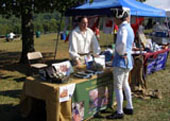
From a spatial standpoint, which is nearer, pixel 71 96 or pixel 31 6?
pixel 71 96

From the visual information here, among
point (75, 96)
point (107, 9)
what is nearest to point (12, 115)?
point (75, 96)

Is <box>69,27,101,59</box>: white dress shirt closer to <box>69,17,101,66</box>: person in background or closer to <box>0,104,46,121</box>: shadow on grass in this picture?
<box>69,17,101,66</box>: person in background

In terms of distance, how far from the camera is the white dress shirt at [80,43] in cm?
402

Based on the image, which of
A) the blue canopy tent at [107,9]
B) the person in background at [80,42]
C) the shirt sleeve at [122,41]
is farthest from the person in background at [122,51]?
the blue canopy tent at [107,9]

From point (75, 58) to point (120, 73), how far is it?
87 cm

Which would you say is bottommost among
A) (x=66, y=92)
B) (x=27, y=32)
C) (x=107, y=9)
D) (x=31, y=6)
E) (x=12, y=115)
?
(x=12, y=115)

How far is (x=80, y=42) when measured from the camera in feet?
13.4

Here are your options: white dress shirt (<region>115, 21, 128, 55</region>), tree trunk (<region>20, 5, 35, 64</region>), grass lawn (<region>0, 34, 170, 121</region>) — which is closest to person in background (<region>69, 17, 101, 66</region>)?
white dress shirt (<region>115, 21, 128, 55</region>)

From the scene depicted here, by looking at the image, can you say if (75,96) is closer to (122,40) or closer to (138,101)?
(122,40)

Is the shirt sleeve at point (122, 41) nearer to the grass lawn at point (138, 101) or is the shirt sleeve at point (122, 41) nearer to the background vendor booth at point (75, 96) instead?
the background vendor booth at point (75, 96)

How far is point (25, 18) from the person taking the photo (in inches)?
338

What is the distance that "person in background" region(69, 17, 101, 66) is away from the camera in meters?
4.01

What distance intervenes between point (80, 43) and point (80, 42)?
0.02m

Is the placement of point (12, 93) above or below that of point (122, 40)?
below
